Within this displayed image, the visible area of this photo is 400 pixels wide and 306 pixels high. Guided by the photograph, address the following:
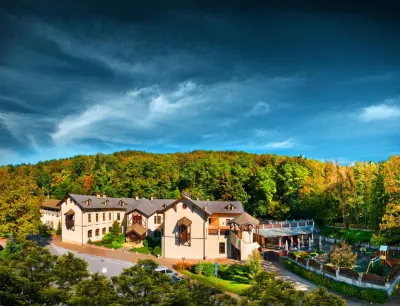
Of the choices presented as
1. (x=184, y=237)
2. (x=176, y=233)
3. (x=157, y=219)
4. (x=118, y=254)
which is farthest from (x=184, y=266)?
(x=157, y=219)

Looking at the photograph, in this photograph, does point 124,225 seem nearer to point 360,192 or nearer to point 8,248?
point 8,248

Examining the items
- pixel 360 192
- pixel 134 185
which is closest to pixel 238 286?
pixel 360 192

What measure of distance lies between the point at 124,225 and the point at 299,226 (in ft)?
92.7

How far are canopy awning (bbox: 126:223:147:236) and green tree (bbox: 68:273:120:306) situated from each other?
32759 mm

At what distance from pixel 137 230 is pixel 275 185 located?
89.6 feet

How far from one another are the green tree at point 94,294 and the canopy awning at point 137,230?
1290 inches

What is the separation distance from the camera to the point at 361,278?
89.7 feet

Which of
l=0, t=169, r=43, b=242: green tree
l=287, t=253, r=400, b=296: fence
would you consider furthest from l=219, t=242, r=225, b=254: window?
l=0, t=169, r=43, b=242: green tree

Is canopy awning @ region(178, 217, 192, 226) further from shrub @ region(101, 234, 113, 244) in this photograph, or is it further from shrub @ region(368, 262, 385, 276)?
shrub @ region(368, 262, 385, 276)

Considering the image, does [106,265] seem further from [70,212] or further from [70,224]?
[70,212]

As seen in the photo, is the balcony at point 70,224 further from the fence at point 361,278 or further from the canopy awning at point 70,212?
the fence at point 361,278

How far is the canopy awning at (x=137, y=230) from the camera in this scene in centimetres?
4983

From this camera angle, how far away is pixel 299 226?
5094 cm

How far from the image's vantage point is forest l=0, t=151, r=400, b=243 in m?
47.2
